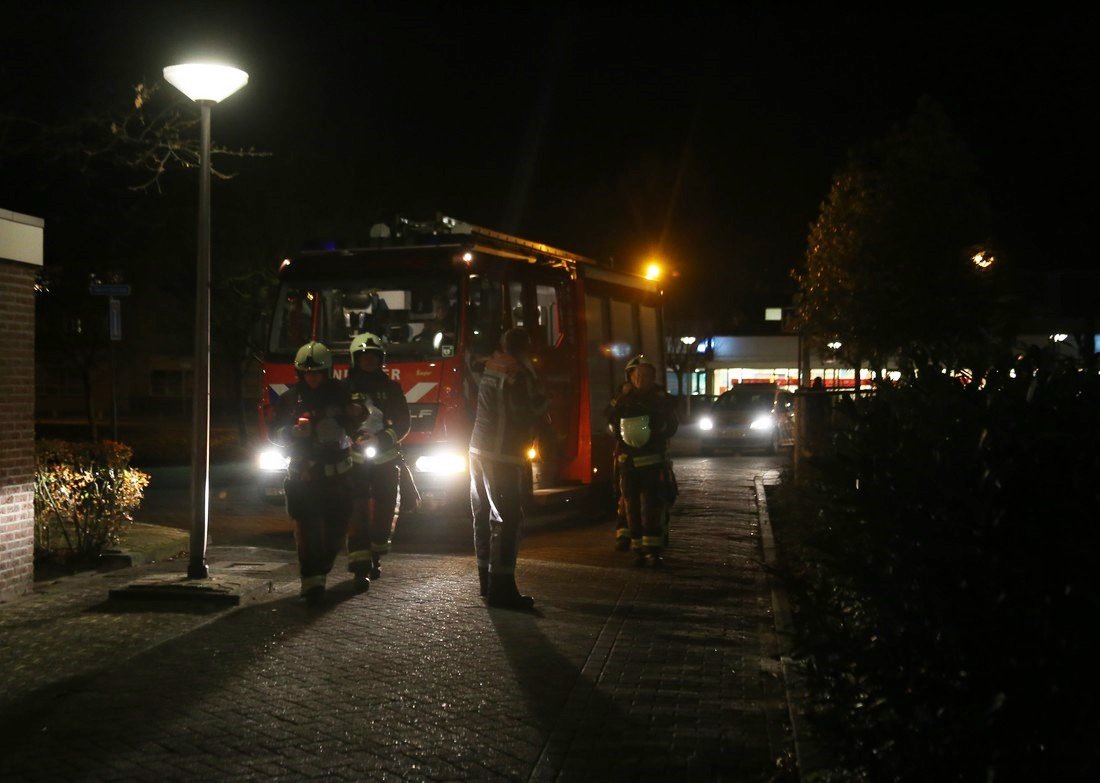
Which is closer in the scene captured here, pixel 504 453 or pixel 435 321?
pixel 504 453

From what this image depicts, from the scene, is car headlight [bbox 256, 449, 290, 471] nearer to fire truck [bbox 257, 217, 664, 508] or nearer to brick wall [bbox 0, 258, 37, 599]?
fire truck [bbox 257, 217, 664, 508]

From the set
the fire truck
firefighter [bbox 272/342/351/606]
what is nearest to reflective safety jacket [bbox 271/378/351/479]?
firefighter [bbox 272/342/351/606]

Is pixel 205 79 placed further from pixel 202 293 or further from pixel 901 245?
pixel 901 245

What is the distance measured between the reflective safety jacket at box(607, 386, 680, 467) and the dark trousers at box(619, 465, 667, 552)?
9 cm

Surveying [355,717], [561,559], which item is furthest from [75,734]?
[561,559]

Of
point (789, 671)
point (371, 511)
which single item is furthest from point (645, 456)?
point (789, 671)

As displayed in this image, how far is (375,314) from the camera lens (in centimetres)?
1427

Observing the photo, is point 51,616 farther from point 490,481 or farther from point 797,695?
point 797,695

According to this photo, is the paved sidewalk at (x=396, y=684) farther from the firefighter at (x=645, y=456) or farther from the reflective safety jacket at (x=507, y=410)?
the reflective safety jacket at (x=507, y=410)

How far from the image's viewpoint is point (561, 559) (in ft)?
41.6

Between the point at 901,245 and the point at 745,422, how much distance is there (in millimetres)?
5596

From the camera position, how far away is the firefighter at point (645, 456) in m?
12.2

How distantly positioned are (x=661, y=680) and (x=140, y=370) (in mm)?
60579

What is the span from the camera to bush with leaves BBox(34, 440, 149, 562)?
454 inches
